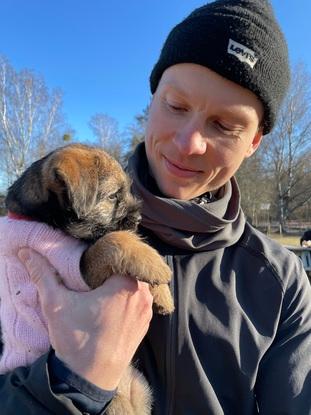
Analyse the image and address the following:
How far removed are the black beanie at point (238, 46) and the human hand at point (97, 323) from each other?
1119mm

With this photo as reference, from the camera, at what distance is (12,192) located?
2.58m

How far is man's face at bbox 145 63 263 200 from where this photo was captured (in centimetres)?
190

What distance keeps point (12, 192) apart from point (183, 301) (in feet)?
4.51

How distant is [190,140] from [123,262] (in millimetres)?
700

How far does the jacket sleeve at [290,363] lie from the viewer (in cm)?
183

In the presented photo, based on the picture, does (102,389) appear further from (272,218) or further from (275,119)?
(272,218)

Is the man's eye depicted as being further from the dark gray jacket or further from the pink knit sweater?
the pink knit sweater

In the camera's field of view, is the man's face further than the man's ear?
No

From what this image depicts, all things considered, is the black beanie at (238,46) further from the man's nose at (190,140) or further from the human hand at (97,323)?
the human hand at (97,323)

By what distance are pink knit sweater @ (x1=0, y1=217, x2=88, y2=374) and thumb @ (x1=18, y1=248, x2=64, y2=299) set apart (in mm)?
30

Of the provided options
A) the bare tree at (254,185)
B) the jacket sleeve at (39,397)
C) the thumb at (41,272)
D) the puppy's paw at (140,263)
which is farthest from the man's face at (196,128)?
the bare tree at (254,185)

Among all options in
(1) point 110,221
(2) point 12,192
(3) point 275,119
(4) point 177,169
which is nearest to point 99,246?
(1) point 110,221

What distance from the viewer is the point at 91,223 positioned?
97.3 inches

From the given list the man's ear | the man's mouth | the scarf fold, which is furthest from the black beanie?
the scarf fold
